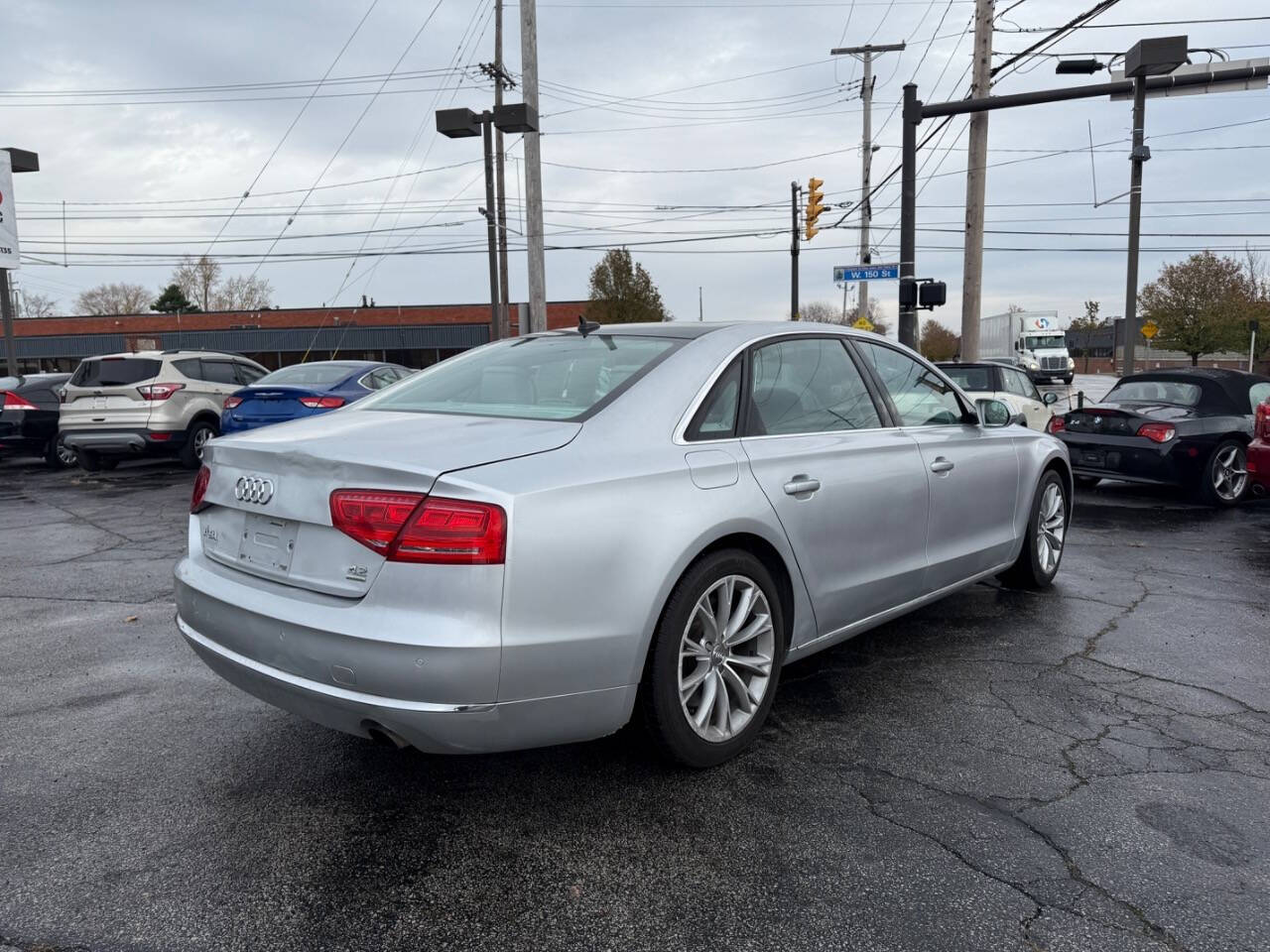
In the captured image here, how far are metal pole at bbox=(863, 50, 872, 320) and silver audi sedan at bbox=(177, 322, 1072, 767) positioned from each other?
2651cm

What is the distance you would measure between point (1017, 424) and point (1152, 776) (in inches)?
107

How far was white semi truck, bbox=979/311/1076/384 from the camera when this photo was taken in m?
46.1

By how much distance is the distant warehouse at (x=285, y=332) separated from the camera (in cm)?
5359

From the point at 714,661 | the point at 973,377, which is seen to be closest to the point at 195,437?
the point at 973,377

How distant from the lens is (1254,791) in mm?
3113

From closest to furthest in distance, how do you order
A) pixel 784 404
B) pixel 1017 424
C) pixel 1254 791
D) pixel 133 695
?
1. pixel 1254 791
2. pixel 784 404
3. pixel 133 695
4. pixel 1017 424

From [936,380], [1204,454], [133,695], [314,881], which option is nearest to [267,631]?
[314,881]

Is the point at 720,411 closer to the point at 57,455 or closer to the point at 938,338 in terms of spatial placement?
the point at 57,455

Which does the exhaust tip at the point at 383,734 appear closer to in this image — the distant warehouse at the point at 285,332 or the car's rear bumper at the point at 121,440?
the car's rear bumper at the point at 121,440

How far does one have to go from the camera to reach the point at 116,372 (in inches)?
488

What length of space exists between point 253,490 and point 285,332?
55073mm

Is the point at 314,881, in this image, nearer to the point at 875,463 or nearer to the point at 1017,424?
the point at 875,463

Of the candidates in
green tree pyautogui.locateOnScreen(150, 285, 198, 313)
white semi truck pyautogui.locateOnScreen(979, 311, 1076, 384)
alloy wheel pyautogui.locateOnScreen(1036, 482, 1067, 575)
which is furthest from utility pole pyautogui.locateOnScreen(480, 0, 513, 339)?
green tree pyautogui.locateOnScreen(150, 285, 198, 313)

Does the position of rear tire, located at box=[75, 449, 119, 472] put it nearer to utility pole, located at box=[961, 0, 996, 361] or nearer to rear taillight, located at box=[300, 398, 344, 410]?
rear taillight, located at box=[300, 398, 344, 410]
